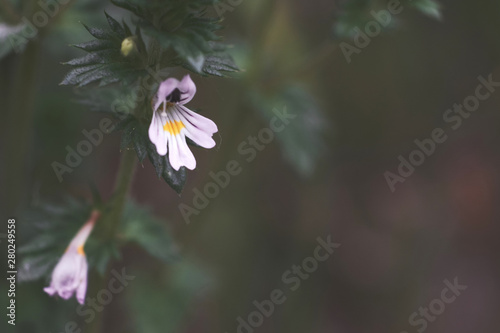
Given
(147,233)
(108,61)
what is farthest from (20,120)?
(108,61)

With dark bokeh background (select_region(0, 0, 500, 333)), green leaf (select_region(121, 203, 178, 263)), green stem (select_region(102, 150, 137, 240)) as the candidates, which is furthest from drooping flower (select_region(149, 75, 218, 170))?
dark bokeh background (select_region(0, 0, 500, 333))

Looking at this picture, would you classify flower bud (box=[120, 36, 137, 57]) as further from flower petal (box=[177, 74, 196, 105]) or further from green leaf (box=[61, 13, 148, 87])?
flower petal (box=[177, 74, 196, 105])

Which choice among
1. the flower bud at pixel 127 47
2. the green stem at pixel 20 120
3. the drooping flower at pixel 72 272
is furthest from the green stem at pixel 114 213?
the green stem at pixel 20 120

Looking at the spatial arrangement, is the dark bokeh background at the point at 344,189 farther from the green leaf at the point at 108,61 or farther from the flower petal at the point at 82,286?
the green leaf at the point at 108,61

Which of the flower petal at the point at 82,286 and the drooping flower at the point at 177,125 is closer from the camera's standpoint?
the drooping flower at the point at 177,125

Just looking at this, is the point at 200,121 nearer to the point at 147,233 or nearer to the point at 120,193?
the point at 120,193

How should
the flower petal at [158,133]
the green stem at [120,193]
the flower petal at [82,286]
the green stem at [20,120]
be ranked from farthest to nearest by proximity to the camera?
the green stem at [20,120]
the green stem at [120,193]
the flower petal at [82,286]
the flower petal at [158,133]
